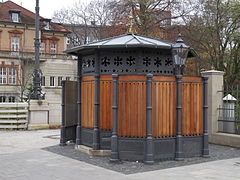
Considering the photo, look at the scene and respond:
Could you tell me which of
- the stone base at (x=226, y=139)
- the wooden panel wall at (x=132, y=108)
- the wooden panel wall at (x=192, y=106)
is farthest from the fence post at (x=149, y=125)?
the stone base at (x=226, y=139)

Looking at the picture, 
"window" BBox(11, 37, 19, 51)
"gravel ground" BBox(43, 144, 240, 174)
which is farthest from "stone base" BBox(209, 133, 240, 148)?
"window" BBox(11, 37, 19, 51)

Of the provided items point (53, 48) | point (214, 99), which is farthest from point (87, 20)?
point (214, 99)

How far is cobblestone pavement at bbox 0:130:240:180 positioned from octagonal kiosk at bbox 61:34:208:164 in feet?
1.50

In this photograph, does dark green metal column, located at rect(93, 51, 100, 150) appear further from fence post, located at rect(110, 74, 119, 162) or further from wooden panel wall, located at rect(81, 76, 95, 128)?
fence post, located at rect(110, 74, 119, 162)

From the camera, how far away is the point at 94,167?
879cm

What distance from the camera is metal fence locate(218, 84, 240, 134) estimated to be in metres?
12.6

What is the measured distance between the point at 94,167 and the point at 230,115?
628cm

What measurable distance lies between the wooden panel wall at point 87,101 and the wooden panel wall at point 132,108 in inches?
55.5

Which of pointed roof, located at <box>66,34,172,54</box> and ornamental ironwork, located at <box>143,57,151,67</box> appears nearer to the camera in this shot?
pointed roof, located at <box>66,34,172,54</box>

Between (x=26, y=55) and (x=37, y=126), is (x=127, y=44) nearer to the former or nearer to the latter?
(x=37, y=126)

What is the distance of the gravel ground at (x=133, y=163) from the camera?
870cm

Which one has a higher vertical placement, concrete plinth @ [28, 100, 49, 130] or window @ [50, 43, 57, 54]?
window @ [50, 43, 57, 54]

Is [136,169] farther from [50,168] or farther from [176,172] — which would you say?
[50,168]

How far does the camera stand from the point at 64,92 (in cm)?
1243
